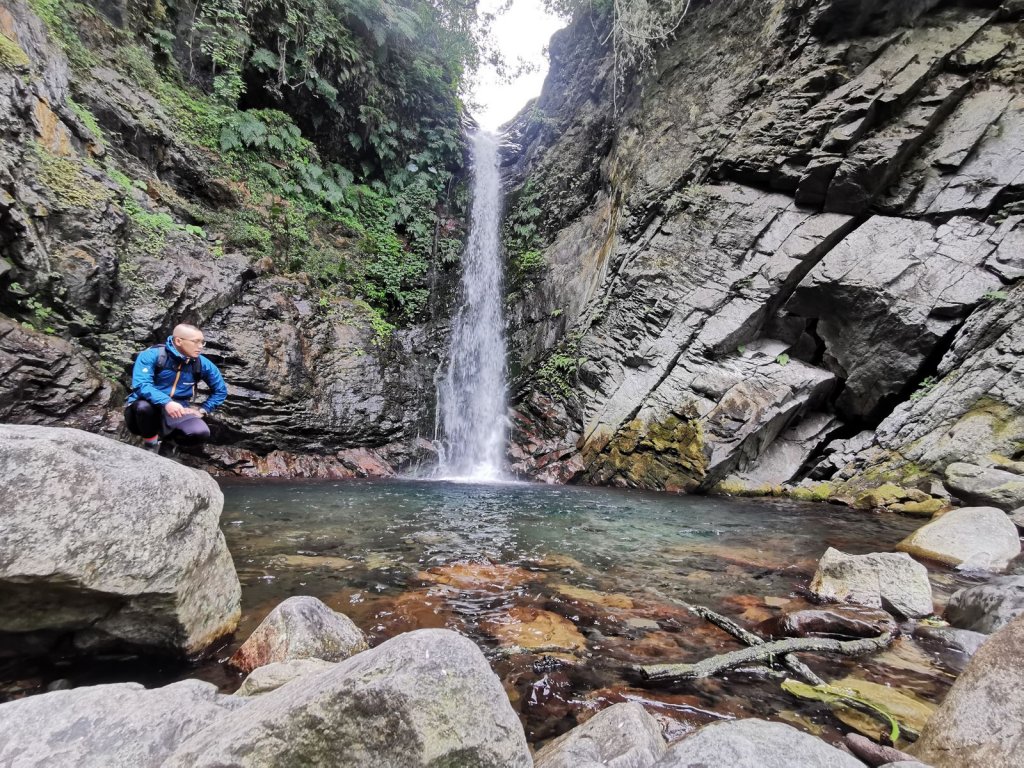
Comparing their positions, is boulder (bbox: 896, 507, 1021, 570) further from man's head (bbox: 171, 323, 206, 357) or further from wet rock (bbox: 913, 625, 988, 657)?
man's head (bbox: 171, 323, 206, 357)

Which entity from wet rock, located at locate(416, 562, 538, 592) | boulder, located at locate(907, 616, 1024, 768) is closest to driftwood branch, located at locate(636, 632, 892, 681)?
boulder, located at locate(907, 616, 1024, 768)

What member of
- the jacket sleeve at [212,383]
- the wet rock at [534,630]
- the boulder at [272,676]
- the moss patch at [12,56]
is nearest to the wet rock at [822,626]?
the wet rock at [534,630]

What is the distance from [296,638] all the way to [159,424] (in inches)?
134

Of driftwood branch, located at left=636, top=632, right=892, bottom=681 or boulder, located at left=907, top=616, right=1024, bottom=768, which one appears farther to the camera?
driftwood branch, located at left=636, top=632, right=892, bottom=681

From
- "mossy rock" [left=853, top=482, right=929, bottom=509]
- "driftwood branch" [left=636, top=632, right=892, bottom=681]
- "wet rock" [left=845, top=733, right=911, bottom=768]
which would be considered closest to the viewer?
"wet rock" [left=845, top=733, right=911, bottom=768]

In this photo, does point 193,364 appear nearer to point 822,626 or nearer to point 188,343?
point 188,343

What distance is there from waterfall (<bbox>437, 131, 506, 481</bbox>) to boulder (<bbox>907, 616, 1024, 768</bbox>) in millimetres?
10119

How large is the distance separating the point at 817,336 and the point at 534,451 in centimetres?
720

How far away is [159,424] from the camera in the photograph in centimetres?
459

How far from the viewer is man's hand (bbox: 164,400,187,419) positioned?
14.5 feet

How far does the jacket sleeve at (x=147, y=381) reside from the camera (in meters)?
4.42

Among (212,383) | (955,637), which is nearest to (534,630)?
(955,637)

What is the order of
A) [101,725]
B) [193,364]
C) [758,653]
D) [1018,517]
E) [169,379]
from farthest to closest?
1. [1018,517]
2. [193,364]
3. [169,379]
4. [758,653]
5. [101,725]

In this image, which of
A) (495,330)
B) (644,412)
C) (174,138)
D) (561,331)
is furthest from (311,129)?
(644,412)
